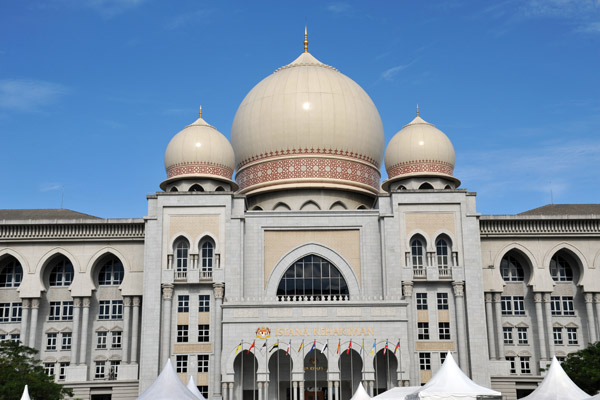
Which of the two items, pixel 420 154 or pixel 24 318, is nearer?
pixel 24 318

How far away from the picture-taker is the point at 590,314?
3781 centimetres

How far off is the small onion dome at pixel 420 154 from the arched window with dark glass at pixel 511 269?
16.1ft

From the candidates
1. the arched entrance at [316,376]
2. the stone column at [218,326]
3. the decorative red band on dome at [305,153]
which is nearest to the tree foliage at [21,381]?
the stone column at [218,326]

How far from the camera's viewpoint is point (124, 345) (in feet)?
123

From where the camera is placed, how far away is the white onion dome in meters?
40.6

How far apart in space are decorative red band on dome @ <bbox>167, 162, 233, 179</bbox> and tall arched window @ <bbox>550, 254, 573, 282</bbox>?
59.3 ft

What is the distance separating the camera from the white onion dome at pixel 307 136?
40562 mm

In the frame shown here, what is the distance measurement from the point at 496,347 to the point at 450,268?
5269mm

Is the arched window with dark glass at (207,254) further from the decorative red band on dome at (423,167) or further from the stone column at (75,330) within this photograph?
the decorative red band on dome at (423,167)

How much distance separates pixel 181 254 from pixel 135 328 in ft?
→ 15.5

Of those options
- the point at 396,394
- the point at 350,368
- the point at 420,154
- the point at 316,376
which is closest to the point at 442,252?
the point at 420,154

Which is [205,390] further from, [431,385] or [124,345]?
[431,385]

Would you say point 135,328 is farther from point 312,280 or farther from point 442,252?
A: point 442,252

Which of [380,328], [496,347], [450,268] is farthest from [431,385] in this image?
[496,347]
